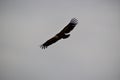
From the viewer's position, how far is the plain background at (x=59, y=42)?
7.55ft

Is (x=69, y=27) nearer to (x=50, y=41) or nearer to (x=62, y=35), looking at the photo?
(x=62, y=35)

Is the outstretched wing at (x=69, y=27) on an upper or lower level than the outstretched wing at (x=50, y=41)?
upper

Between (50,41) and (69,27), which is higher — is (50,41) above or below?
below

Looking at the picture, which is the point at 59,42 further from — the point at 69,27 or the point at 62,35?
the point at 69,27

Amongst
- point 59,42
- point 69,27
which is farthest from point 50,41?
point 69,27

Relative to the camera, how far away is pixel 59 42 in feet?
7.52

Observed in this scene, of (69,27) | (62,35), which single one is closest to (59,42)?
(62,35)

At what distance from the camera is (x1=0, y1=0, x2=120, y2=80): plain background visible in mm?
2303

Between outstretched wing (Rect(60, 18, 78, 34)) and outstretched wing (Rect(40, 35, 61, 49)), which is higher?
outstretched wing (Rect(60, 18, 78, 34))
